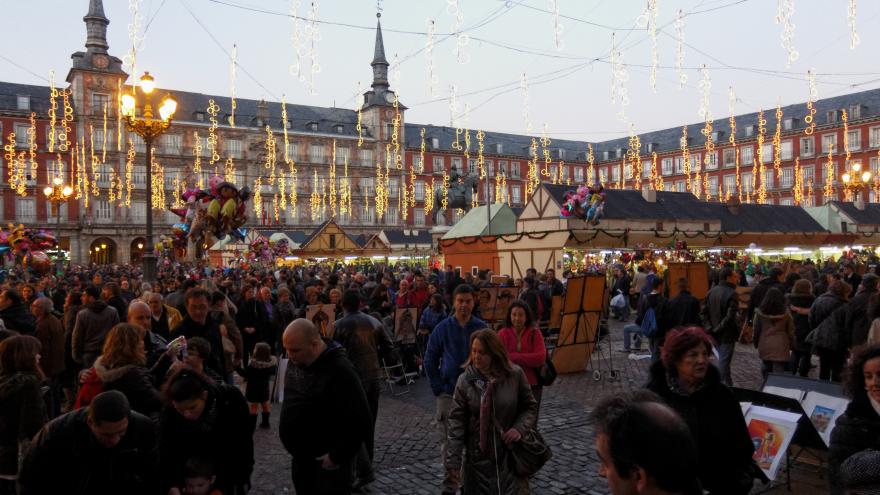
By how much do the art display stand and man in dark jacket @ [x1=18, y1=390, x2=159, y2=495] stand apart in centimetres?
664

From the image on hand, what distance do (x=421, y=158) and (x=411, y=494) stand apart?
52.8 m

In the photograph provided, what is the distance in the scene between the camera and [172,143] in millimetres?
48844

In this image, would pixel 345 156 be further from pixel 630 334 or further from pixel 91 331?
pixel 91 331

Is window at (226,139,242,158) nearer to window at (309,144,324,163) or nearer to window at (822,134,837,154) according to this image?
window at (309,144,324,163)

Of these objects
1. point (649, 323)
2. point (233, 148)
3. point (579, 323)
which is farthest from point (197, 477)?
point (233, 148)

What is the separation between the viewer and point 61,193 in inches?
672

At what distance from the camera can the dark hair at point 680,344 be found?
112 inches

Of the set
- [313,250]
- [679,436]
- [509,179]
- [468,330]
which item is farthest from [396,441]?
[509,179]

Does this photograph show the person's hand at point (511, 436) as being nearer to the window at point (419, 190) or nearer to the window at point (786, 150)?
the window at point (786, 150)

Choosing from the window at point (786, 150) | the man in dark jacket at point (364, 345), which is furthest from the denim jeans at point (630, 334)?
the window at point (786, 150)

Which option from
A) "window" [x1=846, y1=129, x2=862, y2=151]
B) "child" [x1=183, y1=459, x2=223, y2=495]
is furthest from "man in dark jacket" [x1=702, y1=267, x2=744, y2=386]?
"window" [x1=846, y1=129, x2=862, y2=151]

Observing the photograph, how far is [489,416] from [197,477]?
5.16ft

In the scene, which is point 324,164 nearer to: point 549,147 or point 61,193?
point 549,147

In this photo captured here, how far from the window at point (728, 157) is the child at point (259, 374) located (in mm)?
53338
